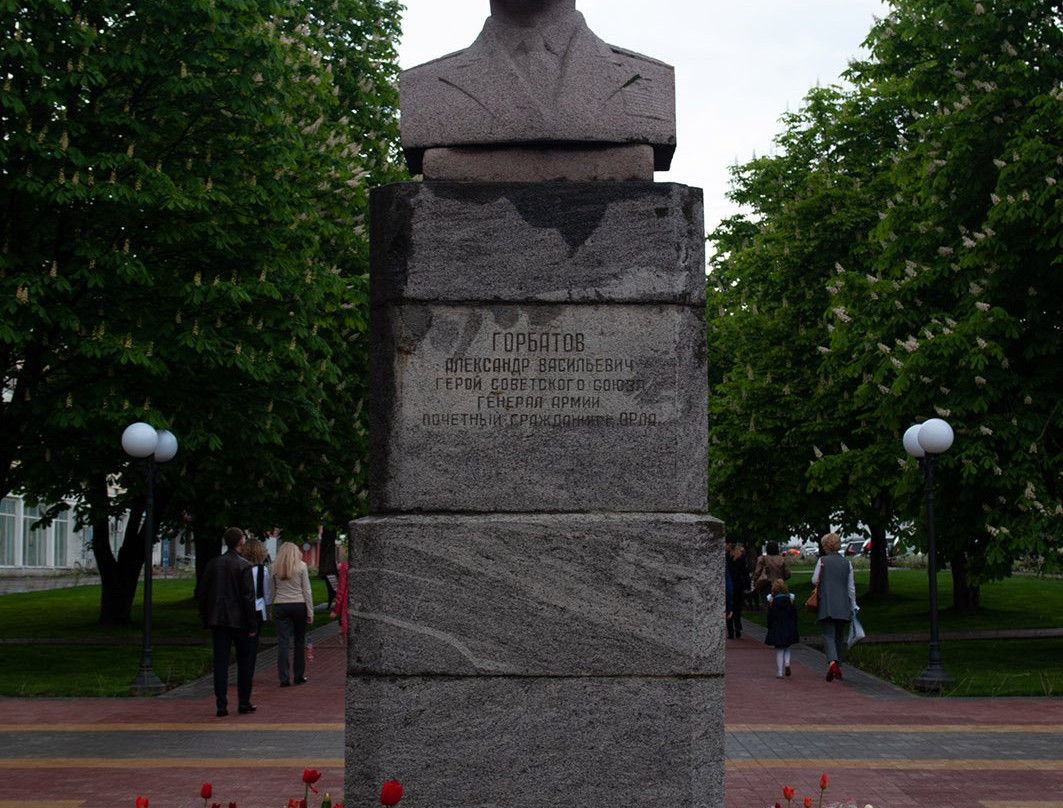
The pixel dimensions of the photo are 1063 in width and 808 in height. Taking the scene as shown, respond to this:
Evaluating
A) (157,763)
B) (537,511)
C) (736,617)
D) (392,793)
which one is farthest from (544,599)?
(736,617)

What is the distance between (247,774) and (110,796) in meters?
1.19

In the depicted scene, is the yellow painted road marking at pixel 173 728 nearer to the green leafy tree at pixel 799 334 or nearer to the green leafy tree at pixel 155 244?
the green leafy tree at pixel 155 244

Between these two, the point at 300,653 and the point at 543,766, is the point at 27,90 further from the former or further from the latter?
the point at 543,766

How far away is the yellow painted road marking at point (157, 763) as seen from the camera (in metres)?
12.3

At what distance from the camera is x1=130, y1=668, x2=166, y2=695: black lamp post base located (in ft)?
61.4

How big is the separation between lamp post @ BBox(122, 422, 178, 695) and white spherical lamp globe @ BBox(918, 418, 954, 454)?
10512 mm

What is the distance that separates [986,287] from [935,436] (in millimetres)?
3306

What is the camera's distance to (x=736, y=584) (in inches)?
1139

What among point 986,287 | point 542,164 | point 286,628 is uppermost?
point 986,287

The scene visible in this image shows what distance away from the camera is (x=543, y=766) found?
701 cm

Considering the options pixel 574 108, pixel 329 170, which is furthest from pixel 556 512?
pixel 329 170

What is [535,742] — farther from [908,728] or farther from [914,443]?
[914,443]

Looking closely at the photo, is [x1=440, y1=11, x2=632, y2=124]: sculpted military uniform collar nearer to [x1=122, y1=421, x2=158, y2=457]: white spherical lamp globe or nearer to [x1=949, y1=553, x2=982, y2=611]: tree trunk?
[x1=122, y1=421, x2=158, y2=457]: white spherical lamp globe

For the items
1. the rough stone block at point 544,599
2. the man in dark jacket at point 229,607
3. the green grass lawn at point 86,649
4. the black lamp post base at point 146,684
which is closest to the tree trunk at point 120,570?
the green grass lawn at point 86,649
